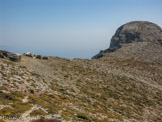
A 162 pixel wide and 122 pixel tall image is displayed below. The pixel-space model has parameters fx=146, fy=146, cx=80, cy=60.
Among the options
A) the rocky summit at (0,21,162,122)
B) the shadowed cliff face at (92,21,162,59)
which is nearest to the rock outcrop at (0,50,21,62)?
the rocky summit at (0,21,162,122)

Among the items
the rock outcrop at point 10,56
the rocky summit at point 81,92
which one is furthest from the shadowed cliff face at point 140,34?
the rock outcrop at point 10,56

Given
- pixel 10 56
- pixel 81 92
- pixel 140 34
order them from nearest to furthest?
pixel 81 92, pixel 10 56, pixel 140 34

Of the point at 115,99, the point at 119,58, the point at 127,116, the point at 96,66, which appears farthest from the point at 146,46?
the point at 127,116

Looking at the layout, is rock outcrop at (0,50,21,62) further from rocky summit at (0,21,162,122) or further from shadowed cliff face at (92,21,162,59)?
shadowed cliff face at (92,21,162,59)

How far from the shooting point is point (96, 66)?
2272 inches

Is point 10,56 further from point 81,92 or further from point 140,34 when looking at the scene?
point 140,34

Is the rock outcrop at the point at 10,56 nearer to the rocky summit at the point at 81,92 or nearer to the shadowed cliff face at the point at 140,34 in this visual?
the rocky summit at the point at 81,92

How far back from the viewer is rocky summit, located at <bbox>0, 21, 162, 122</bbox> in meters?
19.2

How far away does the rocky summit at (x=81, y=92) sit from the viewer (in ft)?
63.2

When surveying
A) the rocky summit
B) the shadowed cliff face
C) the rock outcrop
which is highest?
the shadowed cliff face

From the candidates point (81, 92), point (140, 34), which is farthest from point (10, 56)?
point (140, 34)

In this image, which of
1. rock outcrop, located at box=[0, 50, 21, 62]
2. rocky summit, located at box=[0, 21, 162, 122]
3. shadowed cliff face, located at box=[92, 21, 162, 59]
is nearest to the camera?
rocky summit, located at box=[0, 21, 162, 122]

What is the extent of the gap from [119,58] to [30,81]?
54.5m

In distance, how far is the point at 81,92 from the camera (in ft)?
111
